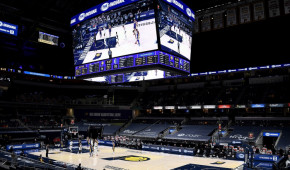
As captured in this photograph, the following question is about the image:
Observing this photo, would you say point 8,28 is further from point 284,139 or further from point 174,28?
point 284,139

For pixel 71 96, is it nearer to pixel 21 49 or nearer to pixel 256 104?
pixel 21 49

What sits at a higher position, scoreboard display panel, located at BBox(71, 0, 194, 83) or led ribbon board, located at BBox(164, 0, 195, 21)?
led ribbon board, located at BBox(164, 0, 195, 21)

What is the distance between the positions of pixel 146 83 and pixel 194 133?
16331 millimetres

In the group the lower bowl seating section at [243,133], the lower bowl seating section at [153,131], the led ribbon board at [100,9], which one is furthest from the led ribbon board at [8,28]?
the lower bowl seating section at [243,133]

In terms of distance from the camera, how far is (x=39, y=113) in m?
41.3

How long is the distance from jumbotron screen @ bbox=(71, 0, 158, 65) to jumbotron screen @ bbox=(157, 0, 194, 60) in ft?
1.44

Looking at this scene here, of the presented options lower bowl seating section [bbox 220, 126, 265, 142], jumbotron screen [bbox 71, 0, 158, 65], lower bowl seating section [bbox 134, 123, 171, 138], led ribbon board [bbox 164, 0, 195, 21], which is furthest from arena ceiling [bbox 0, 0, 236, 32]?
lower bowl seating section [bbox 134, 123, 171, 138]

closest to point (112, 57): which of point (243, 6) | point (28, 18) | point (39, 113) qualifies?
point (28, 18)

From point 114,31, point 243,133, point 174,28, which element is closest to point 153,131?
point 243,133

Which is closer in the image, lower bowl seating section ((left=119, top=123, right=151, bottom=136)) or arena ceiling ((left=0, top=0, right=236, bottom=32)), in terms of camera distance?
arena ceiling ((left=0, top=0, right=236, bottom=32))

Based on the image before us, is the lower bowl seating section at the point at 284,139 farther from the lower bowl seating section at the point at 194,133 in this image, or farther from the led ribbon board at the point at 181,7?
the led ribbon board at the point at 181,7

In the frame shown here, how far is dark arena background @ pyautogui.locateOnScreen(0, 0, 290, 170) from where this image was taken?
12.6m

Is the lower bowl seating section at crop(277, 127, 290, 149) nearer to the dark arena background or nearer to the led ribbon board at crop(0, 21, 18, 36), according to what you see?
the dark arena background

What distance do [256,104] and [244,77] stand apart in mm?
6621
